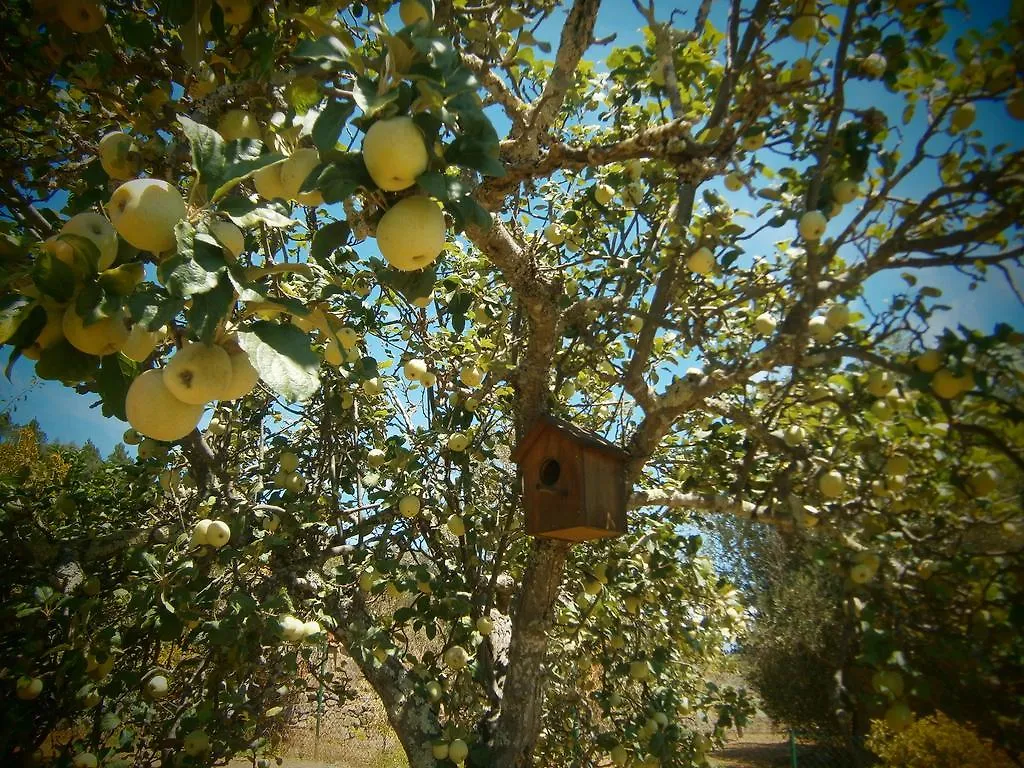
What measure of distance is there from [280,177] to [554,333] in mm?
2143

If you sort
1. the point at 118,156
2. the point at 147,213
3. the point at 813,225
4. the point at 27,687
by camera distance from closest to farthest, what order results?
the point at 147,213
the point at 118,156
the point at 813,225
the point at 27,687

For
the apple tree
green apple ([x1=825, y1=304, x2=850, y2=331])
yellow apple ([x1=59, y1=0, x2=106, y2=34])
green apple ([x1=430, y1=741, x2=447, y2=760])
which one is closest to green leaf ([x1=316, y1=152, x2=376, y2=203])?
the apple tree

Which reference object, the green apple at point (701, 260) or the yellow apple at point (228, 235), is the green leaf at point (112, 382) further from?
the green apple at point (701, 260)

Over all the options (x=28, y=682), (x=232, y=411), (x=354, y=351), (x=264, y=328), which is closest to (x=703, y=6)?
(x=354, y=351)

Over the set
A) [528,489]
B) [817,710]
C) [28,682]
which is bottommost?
[817,710]

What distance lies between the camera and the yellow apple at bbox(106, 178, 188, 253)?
46.3 inches

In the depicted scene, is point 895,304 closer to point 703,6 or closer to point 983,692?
point 983,692

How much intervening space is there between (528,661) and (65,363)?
2.92 m

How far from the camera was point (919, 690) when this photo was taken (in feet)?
6.35

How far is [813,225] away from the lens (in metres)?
2.44

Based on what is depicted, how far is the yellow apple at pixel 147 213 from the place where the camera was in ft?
3.85

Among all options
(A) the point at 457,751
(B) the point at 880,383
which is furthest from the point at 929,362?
(A) the point at 457,751

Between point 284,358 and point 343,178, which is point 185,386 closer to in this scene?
point 284,358

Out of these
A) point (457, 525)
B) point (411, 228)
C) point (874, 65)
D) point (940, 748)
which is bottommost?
point (940, 748)
